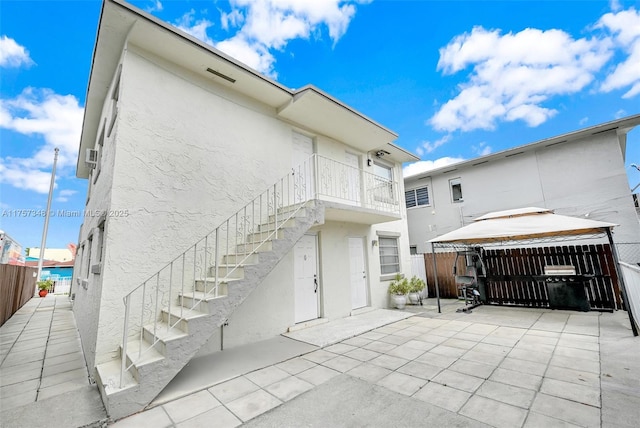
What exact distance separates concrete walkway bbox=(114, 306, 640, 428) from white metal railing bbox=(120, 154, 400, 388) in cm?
135

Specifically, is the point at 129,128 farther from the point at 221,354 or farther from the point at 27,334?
the point at 27,334

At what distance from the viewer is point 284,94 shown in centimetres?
618

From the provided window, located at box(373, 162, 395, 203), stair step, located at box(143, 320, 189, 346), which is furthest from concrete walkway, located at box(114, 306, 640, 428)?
window, located at box(373, 162, 395, 203)

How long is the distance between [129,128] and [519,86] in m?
16.1

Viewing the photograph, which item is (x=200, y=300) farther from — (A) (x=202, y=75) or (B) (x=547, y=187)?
(B) (x=547, y=187)

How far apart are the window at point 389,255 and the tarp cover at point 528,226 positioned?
2224mm

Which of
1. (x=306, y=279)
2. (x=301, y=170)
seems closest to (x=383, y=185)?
(x=301, y=170)

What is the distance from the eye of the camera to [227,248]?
17.1ft

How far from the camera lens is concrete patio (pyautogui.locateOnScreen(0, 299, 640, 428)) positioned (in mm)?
2641

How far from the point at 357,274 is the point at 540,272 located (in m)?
6.27

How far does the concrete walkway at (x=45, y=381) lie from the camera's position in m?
2.81

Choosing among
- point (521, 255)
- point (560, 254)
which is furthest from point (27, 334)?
point (560, 254)

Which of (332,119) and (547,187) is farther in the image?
(547,187)

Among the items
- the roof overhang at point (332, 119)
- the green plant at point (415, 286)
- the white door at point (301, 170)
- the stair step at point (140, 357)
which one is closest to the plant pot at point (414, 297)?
the green plant at point (415, 286)
